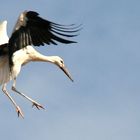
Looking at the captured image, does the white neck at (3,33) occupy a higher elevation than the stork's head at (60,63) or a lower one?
higher

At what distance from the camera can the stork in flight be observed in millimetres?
31062

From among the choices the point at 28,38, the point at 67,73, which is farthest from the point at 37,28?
the point at 67,73

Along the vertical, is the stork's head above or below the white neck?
below

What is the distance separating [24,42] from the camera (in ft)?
103

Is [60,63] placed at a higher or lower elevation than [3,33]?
lower

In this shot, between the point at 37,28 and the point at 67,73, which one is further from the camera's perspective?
the point at 67,73

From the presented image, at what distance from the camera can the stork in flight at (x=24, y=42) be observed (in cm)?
3106

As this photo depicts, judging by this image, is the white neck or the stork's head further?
the stork's head

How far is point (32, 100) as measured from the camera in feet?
107

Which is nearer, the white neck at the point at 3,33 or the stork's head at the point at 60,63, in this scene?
the white neck at the point at 3,33

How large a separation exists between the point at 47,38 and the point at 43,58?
6.26ft

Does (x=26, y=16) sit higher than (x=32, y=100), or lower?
higher

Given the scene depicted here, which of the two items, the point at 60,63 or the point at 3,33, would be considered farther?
the point at 60,63

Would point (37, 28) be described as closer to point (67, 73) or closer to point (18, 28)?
point (18, 28)
